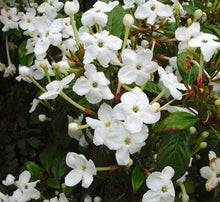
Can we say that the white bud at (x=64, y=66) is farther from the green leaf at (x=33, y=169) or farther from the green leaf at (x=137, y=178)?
the green leaf at (x=33, y=169)

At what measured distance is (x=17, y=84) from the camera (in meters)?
2.81

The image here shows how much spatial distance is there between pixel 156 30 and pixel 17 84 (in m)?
1.52

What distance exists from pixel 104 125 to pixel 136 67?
208 millimetres

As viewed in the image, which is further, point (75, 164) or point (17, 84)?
point (17, 84)

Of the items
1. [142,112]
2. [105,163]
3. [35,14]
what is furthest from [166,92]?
[35,14]

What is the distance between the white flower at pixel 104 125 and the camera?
3.72ft

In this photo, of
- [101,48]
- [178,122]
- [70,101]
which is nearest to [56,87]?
[70,101]

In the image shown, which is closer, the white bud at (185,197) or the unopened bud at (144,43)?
the white bud at (185,197)

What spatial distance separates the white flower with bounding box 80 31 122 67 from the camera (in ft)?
3.92

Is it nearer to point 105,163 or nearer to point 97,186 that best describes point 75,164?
point 105,163

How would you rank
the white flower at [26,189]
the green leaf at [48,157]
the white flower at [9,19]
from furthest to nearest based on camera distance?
the white flower at [9,19], the green leaf at [48,157], the white flower at [26,189]

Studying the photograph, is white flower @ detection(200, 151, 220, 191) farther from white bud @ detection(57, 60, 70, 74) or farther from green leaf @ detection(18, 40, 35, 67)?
green leaf @ detection(18, 40, 35, 67)

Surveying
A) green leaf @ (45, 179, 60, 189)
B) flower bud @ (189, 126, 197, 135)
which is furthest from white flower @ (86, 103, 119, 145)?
green leaf @ (45, 179, 60, 189)

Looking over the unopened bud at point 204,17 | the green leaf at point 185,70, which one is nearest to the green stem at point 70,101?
the green leaf at point 185,70
